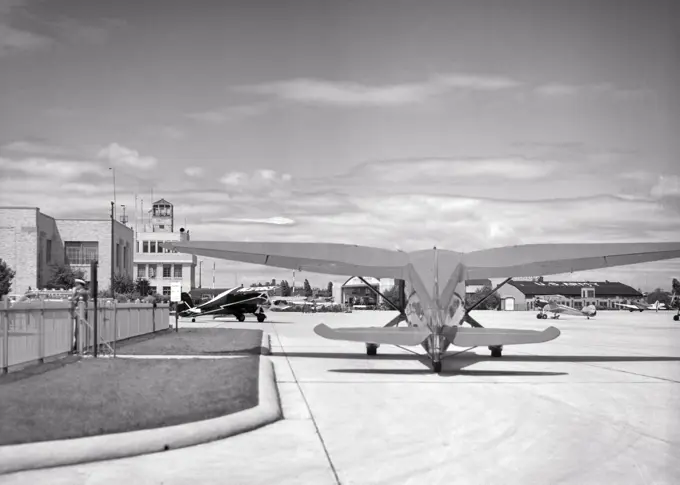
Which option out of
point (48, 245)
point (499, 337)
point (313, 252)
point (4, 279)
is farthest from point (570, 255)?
point (48, 245)

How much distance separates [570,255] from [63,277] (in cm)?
7162

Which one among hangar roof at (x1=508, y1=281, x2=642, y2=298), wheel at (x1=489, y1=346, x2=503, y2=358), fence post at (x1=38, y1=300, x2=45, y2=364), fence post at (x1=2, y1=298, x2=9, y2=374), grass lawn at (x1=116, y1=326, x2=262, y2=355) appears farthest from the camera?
hangar roof at (x1=508, y1=281, x2=642, y2=298)

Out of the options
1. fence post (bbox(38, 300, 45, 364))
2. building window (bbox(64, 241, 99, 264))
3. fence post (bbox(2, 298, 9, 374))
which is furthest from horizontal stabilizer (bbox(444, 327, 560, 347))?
building window (bbox(64, 241, 99, 264))

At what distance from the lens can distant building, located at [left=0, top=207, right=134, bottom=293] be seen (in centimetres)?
8069

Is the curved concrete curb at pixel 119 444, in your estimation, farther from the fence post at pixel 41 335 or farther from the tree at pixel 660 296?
the tree at pixel 660 296

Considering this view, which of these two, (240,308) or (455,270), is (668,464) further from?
(240,308)

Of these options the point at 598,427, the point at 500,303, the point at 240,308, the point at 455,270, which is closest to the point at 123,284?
the point at 240,308

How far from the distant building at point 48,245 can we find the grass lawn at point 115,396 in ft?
212

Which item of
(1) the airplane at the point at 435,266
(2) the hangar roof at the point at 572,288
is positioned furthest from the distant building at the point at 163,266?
(1) the airplane at the point at 435,266

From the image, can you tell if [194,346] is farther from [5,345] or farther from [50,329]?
[5,345]

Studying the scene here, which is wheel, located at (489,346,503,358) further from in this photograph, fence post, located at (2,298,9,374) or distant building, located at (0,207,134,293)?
distant building, located at (0,207,134,293)

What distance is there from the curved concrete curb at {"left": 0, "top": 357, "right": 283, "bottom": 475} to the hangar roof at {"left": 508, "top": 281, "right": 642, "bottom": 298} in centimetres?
16111

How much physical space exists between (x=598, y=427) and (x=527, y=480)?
3.29 m

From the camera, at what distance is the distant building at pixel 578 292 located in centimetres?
15662
